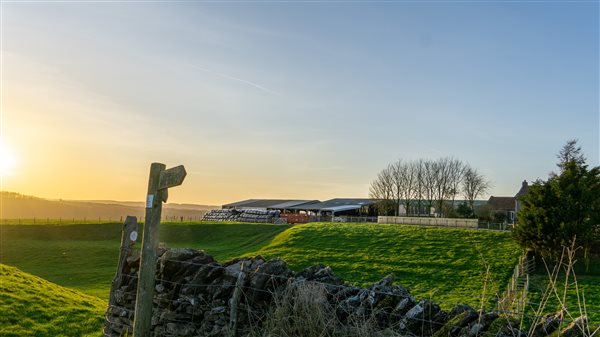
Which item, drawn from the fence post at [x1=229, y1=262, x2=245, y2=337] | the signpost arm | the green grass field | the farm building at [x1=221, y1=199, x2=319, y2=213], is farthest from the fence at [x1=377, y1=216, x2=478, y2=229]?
the signpost arm

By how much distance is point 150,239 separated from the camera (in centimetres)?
634

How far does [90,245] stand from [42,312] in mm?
34040

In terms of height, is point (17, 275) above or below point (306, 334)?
below

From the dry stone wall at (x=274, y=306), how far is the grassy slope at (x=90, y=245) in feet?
49.7

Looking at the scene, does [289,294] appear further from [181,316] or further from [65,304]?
[65,304]

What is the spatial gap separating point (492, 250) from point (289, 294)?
3157 centimetres

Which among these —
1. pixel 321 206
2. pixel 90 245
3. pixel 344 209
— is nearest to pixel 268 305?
pixel 90 245

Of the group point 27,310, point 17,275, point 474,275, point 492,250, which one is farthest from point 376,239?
point 27,310

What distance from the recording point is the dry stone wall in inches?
211

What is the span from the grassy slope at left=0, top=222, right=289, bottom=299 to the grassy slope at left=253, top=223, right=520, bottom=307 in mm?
5975

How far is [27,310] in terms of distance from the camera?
11953 mm

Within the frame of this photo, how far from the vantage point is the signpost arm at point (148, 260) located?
6.27m

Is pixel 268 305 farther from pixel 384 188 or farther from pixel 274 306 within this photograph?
pixel 384 188

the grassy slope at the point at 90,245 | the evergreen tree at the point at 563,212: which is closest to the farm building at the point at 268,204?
the grassy slope at the point at 90,245
